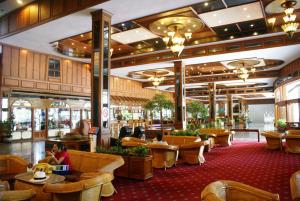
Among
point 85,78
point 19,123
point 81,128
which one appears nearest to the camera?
point 81,128

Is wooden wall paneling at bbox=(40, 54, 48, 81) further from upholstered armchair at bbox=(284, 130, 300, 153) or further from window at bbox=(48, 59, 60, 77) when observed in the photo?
upholstered armchair at bbox=(284, 130, 300, 153)

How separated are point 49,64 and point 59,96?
1.79 metres

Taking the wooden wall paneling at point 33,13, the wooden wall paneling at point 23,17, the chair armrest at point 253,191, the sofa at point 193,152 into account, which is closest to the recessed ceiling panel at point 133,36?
the wooden wall paneling at point 33,13

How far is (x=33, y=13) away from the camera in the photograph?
7902mm

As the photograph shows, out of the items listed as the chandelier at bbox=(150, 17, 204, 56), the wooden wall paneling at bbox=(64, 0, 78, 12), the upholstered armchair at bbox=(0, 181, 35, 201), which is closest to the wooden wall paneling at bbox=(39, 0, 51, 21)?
the wooden wall paneling at bbox=(64, 0, 78, 12)

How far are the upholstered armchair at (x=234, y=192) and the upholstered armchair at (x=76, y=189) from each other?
149cm

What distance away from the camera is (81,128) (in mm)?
9547

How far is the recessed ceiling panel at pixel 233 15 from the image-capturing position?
23.5ft

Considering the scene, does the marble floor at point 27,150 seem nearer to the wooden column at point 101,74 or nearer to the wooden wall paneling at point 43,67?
the wooden column at point 101,74

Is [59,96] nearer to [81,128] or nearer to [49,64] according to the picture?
[49,64]

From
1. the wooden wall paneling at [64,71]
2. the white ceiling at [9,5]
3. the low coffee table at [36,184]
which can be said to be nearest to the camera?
the low coffee table at [36,184]

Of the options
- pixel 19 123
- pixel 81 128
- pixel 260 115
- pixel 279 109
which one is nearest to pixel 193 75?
pixel 279 109

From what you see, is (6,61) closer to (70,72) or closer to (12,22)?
(12,22)

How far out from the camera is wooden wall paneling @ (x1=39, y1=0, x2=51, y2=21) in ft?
24.4
